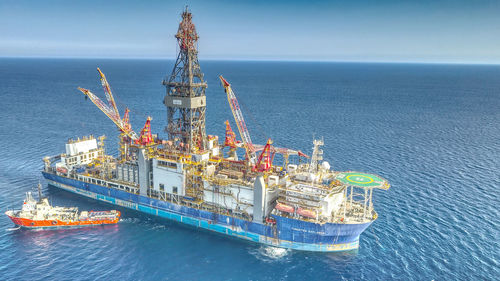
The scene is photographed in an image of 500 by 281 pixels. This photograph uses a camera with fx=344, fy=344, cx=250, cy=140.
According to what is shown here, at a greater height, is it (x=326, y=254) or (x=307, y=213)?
(x=307, y=213)

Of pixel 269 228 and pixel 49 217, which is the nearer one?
pixel 269 228

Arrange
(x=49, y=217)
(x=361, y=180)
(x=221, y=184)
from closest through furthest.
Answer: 1. (x=361, y=180)
2. (x=221, y=184)
3. (x=49, y=217)

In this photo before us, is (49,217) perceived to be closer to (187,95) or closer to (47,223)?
(47,223)

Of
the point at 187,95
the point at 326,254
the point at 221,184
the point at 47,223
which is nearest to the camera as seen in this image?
the point at 326,254

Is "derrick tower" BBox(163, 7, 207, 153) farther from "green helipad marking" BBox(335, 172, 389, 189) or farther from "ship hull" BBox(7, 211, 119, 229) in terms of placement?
"green helipad marking" BBox(335, 172, 389, 189)

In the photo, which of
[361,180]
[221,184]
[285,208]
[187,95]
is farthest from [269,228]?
[187,95]

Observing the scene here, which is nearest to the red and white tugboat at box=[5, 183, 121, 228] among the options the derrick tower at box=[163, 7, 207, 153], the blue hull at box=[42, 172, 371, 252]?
the blue hull at box=[42, 172, 371, 252]
